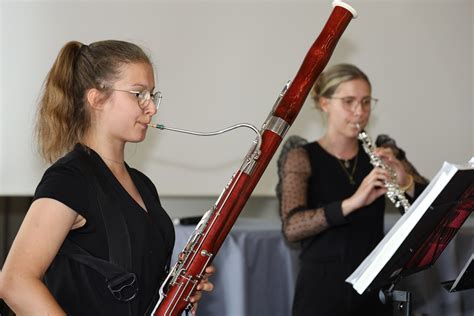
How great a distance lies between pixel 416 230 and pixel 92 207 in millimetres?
640

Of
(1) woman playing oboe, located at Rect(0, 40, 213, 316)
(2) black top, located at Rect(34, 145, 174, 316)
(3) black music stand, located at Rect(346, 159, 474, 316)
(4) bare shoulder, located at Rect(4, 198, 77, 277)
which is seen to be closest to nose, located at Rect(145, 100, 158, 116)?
(1) woman playing oboe, located at Rect(0, 40, 213, 316)

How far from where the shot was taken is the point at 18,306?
1.20 m

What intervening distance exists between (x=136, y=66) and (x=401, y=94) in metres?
2.23

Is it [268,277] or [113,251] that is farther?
[268,277]

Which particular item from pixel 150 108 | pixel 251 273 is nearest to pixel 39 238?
pixel 150 108

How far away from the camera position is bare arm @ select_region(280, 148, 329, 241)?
7.24ft

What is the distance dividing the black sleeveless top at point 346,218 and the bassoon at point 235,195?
0.73 meters

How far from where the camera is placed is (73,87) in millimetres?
1499

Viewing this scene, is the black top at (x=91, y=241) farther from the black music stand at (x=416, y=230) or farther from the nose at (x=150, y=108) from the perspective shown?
the black music stand at (x=416, y=230)

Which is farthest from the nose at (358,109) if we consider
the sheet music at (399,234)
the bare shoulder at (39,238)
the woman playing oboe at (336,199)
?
the bare shoulder at (39,238)

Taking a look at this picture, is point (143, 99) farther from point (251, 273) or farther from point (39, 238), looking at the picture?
point (251, 273)

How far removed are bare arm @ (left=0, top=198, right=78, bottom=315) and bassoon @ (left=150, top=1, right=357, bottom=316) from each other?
27 centimetres

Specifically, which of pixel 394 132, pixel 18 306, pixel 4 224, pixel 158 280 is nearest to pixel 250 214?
pixel 394 132

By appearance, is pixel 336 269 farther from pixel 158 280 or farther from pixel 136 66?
pixel 136 66
